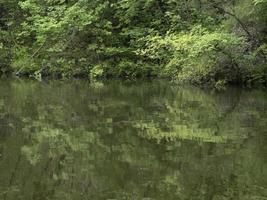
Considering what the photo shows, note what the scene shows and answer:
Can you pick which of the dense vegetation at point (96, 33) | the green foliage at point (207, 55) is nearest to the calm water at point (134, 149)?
the green foliage at point (207, 55)

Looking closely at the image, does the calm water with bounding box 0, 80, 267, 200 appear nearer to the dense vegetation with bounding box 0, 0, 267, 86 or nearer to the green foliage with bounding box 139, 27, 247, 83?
the green foliage with bounding box 139, 27, 247, 83

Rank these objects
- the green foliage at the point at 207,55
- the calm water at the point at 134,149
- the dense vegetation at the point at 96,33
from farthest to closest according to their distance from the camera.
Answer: the dense vegetation at the point at 96,33 → the green foliage at the point at 207,55 → the calm water at the point at 134,149

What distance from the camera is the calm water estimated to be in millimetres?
7648

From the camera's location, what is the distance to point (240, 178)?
26.6 ft

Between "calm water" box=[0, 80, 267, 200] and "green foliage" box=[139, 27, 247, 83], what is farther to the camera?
"green foliage" box=[139, 27, 247, 83]

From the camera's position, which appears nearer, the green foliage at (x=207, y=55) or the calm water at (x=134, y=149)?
the calm water at (x=134, y=149)

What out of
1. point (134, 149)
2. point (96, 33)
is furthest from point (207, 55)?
point (134, 149)

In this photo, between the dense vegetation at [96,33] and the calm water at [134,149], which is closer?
the calm water at [134,149]

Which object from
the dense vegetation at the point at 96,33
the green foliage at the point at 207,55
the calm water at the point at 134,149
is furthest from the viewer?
the dense vegetation at the point at 96,33

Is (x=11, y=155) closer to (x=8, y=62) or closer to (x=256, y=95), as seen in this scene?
(x=256, y=95)

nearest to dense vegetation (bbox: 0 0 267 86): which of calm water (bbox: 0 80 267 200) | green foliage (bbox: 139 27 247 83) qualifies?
green foliage (bbox: 139 27 247 83)

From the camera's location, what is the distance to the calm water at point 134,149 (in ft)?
25.1

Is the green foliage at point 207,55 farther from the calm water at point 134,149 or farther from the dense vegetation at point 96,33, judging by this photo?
the calm water at point 134,149

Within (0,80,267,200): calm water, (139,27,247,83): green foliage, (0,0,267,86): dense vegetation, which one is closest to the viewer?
(0,80,267,200): calm water
